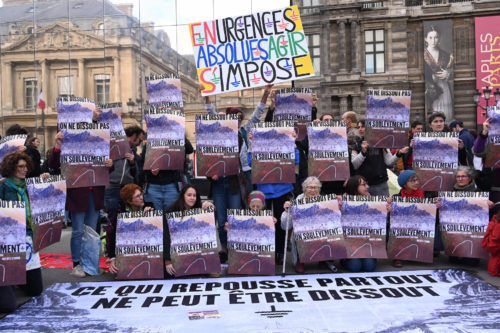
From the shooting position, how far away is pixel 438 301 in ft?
14.6

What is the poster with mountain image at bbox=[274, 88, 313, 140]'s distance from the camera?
6.58 meters

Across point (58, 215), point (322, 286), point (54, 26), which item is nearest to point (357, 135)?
point (322, 286)

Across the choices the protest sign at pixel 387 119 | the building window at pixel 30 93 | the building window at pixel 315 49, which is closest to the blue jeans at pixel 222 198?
the protest sign at pixel 387 119

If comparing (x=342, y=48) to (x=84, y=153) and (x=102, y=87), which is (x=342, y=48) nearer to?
(x=102, y=87)

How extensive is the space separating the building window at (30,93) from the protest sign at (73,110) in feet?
62.5

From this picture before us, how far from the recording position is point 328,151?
6043 mm

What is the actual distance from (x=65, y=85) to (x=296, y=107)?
1870 centimetres

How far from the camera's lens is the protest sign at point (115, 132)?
20.8 ft

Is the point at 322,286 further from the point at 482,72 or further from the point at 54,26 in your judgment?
the point at 482,72

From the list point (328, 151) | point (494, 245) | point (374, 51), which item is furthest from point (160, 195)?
point (374, 51)

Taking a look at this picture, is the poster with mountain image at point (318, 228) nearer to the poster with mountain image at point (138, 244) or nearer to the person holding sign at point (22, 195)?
the poster with mountain image at point (138, 244)

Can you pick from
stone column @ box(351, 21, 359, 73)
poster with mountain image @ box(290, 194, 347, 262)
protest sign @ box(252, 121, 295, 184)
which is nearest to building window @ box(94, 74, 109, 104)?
stone column @ box(351, 21, 359, 73)

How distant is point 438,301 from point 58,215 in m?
3.87

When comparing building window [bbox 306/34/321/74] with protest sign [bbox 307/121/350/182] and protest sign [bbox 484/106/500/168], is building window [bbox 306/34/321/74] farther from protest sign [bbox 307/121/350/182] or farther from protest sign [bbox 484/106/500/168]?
protest sign [bbox 307/121/350/182]
